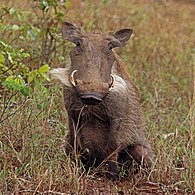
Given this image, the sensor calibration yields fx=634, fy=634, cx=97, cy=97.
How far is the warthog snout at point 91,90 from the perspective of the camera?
4035mm

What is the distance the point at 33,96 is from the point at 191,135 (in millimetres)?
1426

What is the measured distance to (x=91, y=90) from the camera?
13.4 ft

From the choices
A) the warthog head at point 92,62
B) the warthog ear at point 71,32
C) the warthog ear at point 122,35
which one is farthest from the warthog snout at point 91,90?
the warthog ear at point 122,35

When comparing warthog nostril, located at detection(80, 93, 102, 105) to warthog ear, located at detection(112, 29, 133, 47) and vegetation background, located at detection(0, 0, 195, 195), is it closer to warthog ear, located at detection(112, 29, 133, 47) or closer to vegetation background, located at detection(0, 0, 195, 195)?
vegetation background, located at detection(0, 0, 195, 195)

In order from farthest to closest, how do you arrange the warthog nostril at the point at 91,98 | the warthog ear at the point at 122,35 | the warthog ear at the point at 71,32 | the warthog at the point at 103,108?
the warthog ear at the point at 122,35 → the warthog ear at the point at 71,32 → the warthog at the point at 103,108 → the warthog nostril at the point at 91,98

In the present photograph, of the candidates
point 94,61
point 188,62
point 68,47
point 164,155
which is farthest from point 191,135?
point 188,62

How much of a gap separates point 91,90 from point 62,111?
1.65 m

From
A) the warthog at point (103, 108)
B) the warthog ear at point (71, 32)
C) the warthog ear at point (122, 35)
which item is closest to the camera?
the warthog at point (103, 108)

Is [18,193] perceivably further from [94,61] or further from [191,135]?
[191,135]

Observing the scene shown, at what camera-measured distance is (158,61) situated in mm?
7629

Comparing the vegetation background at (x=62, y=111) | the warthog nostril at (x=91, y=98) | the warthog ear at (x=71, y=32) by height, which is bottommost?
the vegetation background at (x=62, y=111)

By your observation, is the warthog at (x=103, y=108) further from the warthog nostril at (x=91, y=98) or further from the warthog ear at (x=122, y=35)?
the warthog nostril at (x=91, y=98)

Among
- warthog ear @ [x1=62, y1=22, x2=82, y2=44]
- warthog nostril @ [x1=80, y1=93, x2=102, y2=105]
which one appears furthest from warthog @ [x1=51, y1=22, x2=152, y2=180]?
warthog nostril @ [x1=80, y1=93, x2=102, y2=105]

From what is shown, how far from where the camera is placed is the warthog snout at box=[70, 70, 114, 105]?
4.04 metres
